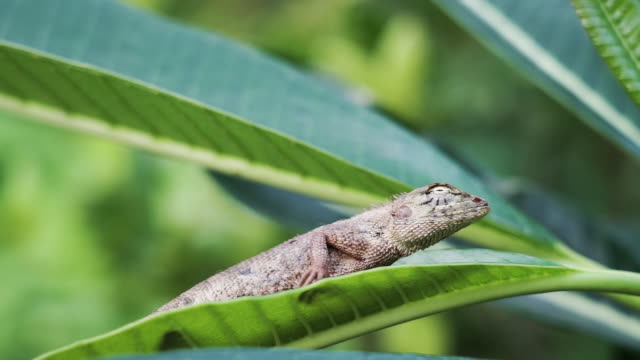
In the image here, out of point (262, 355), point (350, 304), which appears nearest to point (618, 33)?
point (350, 304)

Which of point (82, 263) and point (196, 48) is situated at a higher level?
point (196, 48)

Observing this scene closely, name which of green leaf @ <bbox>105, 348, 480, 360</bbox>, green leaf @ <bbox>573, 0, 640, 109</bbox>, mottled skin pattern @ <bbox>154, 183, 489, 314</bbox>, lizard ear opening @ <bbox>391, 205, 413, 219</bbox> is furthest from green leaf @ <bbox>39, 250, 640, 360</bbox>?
lizard ear opening @ <bbox>391, 205, 413, 219</bbox>

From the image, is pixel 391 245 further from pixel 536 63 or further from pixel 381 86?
pixel 381 86

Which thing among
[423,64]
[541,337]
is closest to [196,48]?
[423,64]

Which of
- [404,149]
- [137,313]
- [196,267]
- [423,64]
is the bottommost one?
[137,313]

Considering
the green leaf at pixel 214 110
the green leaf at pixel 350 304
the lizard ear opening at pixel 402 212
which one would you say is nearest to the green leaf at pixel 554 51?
the green leaf at pixel 214 110

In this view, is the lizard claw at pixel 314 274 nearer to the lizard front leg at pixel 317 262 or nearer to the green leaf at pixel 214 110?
the lizard front leg at pixel 317 262
